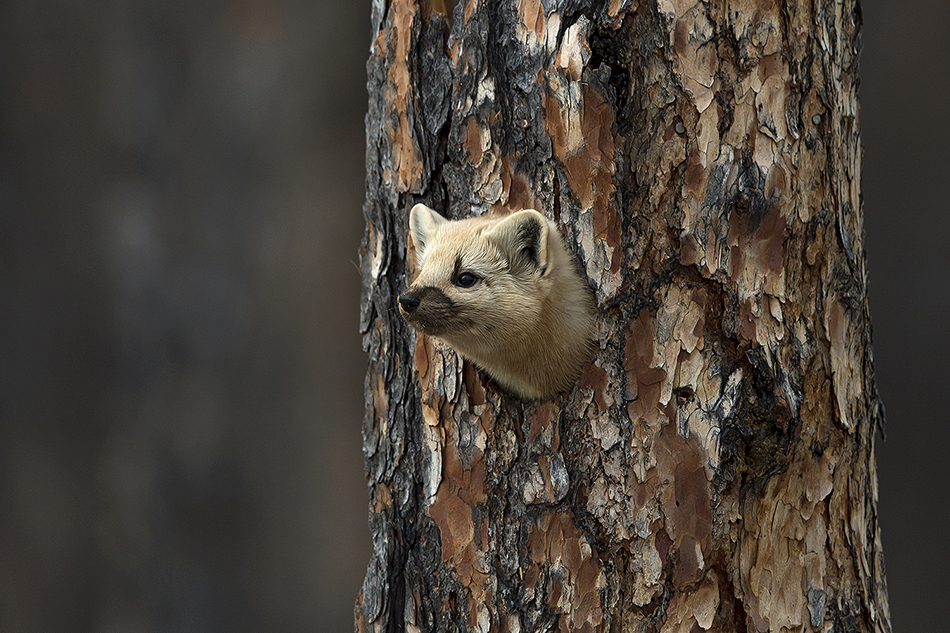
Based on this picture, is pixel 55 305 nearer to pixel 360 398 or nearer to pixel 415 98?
pixel 360 398

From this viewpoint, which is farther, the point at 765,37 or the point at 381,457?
the point at 381,457

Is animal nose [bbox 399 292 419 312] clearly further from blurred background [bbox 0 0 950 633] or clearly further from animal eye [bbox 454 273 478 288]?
blurred background [bbox 0 0 950 633]

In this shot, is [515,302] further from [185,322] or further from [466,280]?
[185,322]

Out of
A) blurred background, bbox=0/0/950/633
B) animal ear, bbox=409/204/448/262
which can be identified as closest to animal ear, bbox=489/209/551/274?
animal ear, bbox=409/204/448/262

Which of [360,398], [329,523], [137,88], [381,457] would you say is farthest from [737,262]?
[137,88]

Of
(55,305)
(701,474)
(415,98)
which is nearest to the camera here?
(701,474)

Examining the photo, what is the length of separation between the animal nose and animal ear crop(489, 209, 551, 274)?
0.22 metres

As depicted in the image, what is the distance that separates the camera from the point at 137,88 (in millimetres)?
3740

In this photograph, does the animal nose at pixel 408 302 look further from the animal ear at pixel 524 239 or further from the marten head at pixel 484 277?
the animal ear at pixel 524 239

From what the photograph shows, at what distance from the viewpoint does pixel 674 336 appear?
166 centimetres

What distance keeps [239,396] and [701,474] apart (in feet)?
8.65

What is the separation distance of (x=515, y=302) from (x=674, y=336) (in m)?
0.33

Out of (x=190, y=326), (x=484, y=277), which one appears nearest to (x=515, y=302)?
(x=484, y=277)

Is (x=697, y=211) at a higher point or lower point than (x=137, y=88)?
lower
